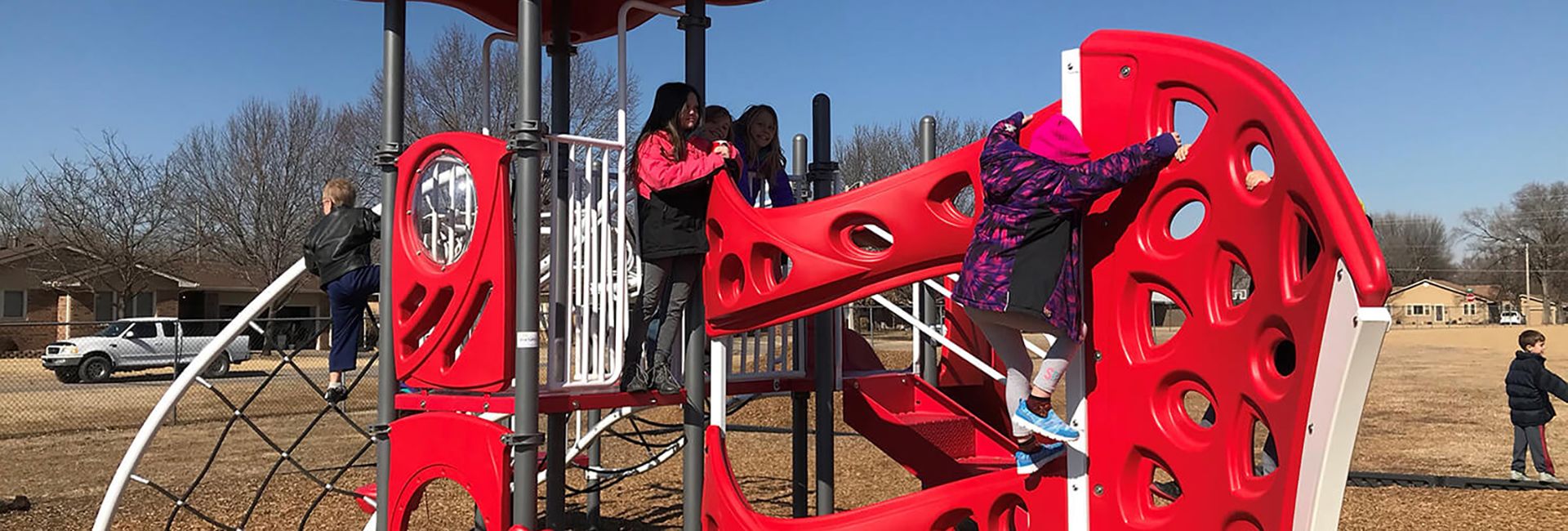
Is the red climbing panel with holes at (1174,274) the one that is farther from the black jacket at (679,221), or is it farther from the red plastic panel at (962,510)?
the black jacket at (679,221)

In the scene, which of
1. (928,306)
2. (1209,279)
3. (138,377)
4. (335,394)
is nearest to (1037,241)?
(1209,279)

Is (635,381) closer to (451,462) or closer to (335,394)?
(451,462)

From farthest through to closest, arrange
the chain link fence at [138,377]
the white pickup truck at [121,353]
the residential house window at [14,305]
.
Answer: the residential house window at [14,305]
the white pickup truck at [121,353]
the chain link fence at [138,377]

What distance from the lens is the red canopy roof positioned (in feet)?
19.9

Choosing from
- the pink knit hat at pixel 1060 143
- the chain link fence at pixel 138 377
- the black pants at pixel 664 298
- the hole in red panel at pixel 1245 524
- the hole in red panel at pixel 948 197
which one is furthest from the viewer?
the chain link fence at pixel 138 377

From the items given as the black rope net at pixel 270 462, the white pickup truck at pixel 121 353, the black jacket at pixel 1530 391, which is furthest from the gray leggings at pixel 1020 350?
the white pickup truck at pixel 121 353

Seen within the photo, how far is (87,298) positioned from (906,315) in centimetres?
4142

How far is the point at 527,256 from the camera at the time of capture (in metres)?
4.71

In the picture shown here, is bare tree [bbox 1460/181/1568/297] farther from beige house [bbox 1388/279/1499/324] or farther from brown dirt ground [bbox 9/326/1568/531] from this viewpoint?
brown dirt ground [bbox 9/326/1568/531]

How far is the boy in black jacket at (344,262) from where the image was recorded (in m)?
6.09

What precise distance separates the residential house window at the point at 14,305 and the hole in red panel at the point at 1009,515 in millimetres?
43782

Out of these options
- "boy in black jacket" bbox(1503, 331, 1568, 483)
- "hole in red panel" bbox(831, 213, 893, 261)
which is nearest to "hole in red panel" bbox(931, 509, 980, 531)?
"hole in red panel" bbox(831, 213, 893, 261)

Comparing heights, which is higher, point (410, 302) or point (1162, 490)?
point (410, 302)

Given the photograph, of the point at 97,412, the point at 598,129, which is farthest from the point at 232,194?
the point at 97,412
